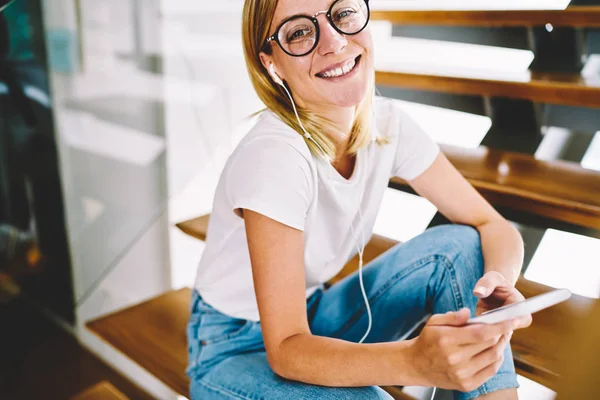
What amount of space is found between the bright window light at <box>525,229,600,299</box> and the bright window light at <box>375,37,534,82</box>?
45cm

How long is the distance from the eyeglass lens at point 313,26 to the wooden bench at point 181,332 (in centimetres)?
45

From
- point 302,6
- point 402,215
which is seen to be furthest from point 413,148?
point 302,6

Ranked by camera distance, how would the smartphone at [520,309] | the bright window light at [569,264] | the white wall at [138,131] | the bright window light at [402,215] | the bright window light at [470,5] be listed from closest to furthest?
the smartphone at [520,309] < the bright window light at [569,264] < the bright window light at [402,215] < the bright window light at [470,5] < the white wall at [138,131]

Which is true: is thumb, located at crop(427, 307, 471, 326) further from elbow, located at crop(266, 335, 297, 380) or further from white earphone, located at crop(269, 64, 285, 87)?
white earphone, located at crop(269, 64, 285, 87)

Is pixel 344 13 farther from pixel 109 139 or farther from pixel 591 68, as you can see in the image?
pixel 109 139

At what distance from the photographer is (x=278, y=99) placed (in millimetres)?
849

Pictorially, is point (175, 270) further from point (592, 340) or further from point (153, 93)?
point (592, 340)

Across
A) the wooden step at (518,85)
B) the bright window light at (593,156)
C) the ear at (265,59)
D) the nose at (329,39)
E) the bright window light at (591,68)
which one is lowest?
the bright window light at (593,156)

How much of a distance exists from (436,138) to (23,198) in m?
1.74

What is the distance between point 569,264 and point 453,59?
73 centimetres

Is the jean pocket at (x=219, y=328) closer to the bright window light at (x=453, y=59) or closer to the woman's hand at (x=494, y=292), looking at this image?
the woman's hand at (x=494, y=292)

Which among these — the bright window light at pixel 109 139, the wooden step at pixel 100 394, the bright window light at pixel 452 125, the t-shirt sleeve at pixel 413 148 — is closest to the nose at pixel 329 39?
the t-shirt sleeve at pixel 413 148

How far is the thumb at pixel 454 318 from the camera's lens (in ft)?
1.89

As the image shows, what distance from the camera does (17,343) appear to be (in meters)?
2.04
